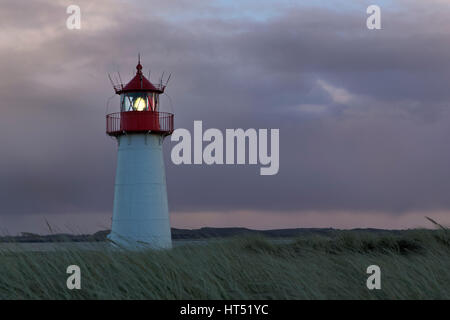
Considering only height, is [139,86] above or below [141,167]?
above

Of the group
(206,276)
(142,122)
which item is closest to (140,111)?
(142,122)

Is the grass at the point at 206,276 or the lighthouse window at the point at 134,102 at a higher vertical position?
the lighthouse window at the point at 134,102

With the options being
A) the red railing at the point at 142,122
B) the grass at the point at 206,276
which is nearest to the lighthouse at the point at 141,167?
the red railing at the point at 142,122

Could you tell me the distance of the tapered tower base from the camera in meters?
17.4

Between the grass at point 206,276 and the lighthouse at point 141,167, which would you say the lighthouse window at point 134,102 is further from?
the grass at point 206,276

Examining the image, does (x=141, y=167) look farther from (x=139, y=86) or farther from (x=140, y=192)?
(x=139, y=86)

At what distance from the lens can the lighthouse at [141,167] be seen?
17438 millimetres

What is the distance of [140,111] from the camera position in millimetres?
17656

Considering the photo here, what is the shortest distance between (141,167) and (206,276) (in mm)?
10916

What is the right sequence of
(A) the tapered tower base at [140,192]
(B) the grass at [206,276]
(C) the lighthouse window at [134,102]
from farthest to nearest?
(C) the lighthouse window at [134,102], (A) the tapered tower base at [140,192], (B) the grass at [206,276]

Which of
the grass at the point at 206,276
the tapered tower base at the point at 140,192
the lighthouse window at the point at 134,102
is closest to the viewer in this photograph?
the grass at the point at 206,276
